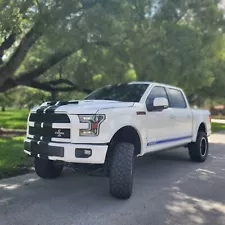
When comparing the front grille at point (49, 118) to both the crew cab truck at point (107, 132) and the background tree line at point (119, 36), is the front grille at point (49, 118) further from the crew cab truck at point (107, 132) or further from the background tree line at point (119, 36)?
the background tree line at point (119, 36)

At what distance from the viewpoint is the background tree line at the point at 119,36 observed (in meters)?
9.02

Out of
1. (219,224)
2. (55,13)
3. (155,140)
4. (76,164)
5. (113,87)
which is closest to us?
(219,224)

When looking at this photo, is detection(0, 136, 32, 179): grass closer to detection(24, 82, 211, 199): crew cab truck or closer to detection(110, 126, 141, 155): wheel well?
detection(24, 82, 211, 199): crew cab truck

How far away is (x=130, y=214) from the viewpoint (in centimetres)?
441

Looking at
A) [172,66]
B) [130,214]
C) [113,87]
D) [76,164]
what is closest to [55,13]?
[113,87]

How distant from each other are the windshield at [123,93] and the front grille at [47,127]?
162cm

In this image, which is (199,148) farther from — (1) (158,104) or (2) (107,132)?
(2) (107,132)

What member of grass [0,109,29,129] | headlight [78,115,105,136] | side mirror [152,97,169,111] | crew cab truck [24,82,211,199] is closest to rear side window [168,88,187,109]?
crew cab truck [24,82,211,199]

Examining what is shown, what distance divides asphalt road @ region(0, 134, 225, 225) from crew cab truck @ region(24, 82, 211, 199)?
379 millimetres

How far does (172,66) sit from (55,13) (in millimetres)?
4542

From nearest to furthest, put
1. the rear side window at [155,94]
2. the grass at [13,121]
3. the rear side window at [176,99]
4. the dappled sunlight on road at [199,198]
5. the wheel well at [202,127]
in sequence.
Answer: the dappled sunlight on road at [199,198]
the rear side window at [155,94]
the rear side window at [176,99]
the wheel well at [202,127]
the grass at [13,121]

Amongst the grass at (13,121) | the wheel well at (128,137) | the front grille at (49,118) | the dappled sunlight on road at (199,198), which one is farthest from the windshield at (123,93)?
the grass at (13,121)

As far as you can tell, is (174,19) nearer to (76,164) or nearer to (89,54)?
(89,54)

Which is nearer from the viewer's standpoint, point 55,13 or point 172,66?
point 55,13
